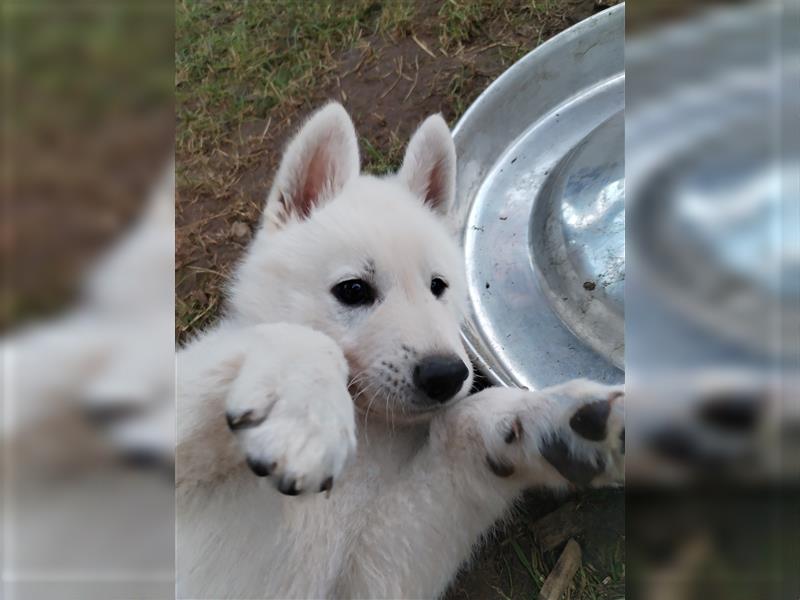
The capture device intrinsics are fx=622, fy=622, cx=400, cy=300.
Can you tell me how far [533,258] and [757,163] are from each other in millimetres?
560

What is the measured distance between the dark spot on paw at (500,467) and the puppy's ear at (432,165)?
1.90 ft

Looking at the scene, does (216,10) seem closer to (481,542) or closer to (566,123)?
(566,123)

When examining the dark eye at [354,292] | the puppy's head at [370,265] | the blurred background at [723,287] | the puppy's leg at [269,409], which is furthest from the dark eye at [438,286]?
the blurred background at [723,287]

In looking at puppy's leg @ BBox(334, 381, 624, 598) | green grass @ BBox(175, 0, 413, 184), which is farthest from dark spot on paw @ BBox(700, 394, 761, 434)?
green grass @ BBox(175, 0, 413, 184)

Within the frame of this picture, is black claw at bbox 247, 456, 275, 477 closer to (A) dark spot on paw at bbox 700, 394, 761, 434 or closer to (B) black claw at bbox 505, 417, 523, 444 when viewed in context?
(B) black claw at bbox 505, 417, 523, 444

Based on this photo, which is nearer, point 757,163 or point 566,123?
point 757,163

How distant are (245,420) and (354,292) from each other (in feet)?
1.25

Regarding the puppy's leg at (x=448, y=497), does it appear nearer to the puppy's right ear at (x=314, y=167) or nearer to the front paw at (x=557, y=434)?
the front paw at (x=557, y=434)

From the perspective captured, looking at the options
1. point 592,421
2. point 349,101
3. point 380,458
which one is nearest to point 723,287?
point 592,421

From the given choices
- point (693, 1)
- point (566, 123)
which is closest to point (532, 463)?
point (566, 123)

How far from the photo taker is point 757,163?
26.7 inches

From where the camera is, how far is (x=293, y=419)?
96cm

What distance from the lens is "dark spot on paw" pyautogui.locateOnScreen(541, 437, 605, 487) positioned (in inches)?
41.3

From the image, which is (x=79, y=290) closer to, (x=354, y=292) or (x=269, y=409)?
(x=269, y=409)
